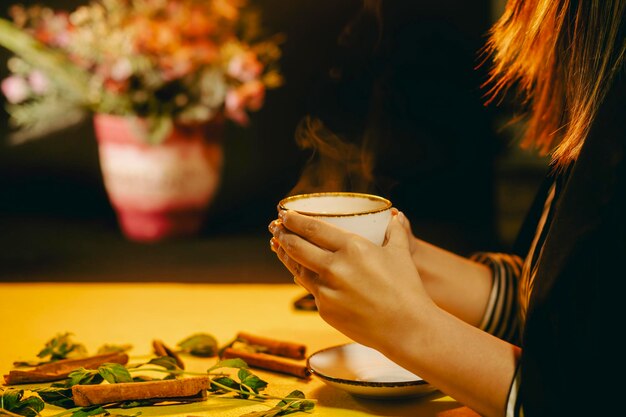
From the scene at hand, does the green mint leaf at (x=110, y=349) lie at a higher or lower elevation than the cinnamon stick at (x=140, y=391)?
higher

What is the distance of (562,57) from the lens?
1.17 meters

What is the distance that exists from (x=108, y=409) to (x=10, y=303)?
25.0 inches

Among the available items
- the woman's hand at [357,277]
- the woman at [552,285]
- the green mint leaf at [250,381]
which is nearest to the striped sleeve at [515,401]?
the woman at [552,285]

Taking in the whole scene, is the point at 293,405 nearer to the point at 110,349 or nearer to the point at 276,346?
the point at 276,346

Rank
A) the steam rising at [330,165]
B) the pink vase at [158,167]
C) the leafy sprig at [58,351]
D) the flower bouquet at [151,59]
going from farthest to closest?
→ the pink vase at [158,167] → the flower bouquet at [151,59] → the steam rising at [330,165] → the leafy sprig at [58,351]

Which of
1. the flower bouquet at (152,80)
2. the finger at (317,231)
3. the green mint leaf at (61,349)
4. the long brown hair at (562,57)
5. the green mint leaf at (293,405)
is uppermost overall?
the flower bouquet at (152,80)

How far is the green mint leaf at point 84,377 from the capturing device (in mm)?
1076

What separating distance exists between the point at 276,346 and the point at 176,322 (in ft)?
0.87

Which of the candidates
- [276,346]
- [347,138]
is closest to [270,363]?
[276,346]

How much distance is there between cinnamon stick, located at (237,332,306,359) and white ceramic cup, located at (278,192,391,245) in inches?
10.7

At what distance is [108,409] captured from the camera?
104 centimetres

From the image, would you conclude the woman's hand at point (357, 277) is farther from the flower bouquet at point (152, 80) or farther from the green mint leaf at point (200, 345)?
the flower bouquet at point (152, 80)

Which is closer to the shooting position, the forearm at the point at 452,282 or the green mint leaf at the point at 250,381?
the green mint leaf at the point at 250,381

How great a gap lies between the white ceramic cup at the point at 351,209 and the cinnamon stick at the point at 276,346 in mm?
273
